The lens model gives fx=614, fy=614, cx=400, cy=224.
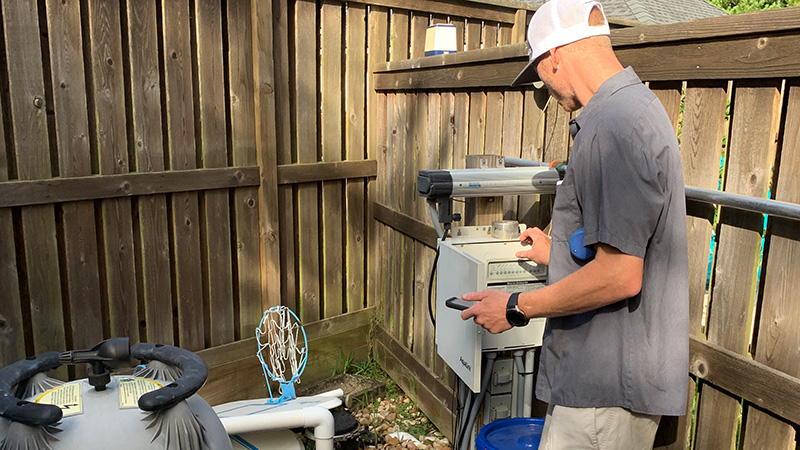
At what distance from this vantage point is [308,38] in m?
4.02

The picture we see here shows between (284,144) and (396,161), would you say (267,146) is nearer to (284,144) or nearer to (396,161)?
(284,144)

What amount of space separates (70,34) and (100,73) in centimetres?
23

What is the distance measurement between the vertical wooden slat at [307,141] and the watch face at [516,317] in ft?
8.15

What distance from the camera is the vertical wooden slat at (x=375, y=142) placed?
14.0 ft

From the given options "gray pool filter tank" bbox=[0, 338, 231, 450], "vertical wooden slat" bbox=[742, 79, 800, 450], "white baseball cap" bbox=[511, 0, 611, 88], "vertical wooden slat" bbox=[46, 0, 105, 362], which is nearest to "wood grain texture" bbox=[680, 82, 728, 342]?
"vertical wooden slat" bbox=[742, 79, 800, 450]

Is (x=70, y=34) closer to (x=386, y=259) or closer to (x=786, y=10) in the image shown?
(x=386, y=259)

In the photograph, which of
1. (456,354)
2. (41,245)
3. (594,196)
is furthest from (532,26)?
(41,245)

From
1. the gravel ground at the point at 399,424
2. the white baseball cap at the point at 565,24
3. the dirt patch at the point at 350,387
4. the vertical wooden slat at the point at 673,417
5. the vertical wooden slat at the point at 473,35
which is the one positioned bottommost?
the gravel ground at the point at 399,424

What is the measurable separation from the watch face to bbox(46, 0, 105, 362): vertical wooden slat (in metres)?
2.49

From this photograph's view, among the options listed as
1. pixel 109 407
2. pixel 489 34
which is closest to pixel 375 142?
pixel 489 34

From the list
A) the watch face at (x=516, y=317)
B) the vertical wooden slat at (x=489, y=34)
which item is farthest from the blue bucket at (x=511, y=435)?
the vertical wooden slat at (x=489, y=34)

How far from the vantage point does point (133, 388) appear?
1.57 m

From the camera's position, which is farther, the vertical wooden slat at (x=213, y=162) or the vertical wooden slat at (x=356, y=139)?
the vertical wooden slat at (x=356, y=139)

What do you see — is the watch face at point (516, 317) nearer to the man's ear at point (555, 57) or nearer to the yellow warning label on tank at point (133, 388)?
the man's ear at point (555, 57)
